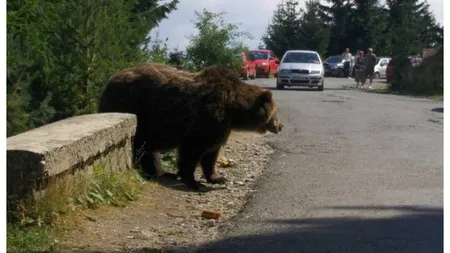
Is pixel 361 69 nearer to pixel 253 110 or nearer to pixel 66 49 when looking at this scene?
pixel 66 49

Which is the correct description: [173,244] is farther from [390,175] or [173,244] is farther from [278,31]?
[278,31]

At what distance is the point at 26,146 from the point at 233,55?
22196 mm

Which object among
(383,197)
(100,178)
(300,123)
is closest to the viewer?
(100,178)

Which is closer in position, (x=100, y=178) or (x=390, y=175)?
(x=100, y=178)

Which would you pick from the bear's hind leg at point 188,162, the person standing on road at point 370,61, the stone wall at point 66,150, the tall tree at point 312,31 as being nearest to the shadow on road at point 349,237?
the stone wall at point 66,150

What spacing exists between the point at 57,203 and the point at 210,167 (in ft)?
13.5

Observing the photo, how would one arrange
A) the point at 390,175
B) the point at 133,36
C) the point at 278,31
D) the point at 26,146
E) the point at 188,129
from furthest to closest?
the point at 278,31 → the point at 133,36 → the point at 390,175 → the point at 188,129 → the point at 26,146

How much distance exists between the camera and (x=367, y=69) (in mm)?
41031

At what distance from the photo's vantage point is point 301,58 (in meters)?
37.0

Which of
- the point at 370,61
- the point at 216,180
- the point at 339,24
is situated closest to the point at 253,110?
the point at 216,180

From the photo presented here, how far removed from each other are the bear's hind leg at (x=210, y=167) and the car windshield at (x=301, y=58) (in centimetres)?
2490

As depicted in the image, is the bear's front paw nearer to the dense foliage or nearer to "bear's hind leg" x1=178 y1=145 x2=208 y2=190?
"bear's hind leg" x1=178 y1=145 x2=208 y2=190

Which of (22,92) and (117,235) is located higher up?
(22,92)

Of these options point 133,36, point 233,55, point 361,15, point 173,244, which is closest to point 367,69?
point 233,55
